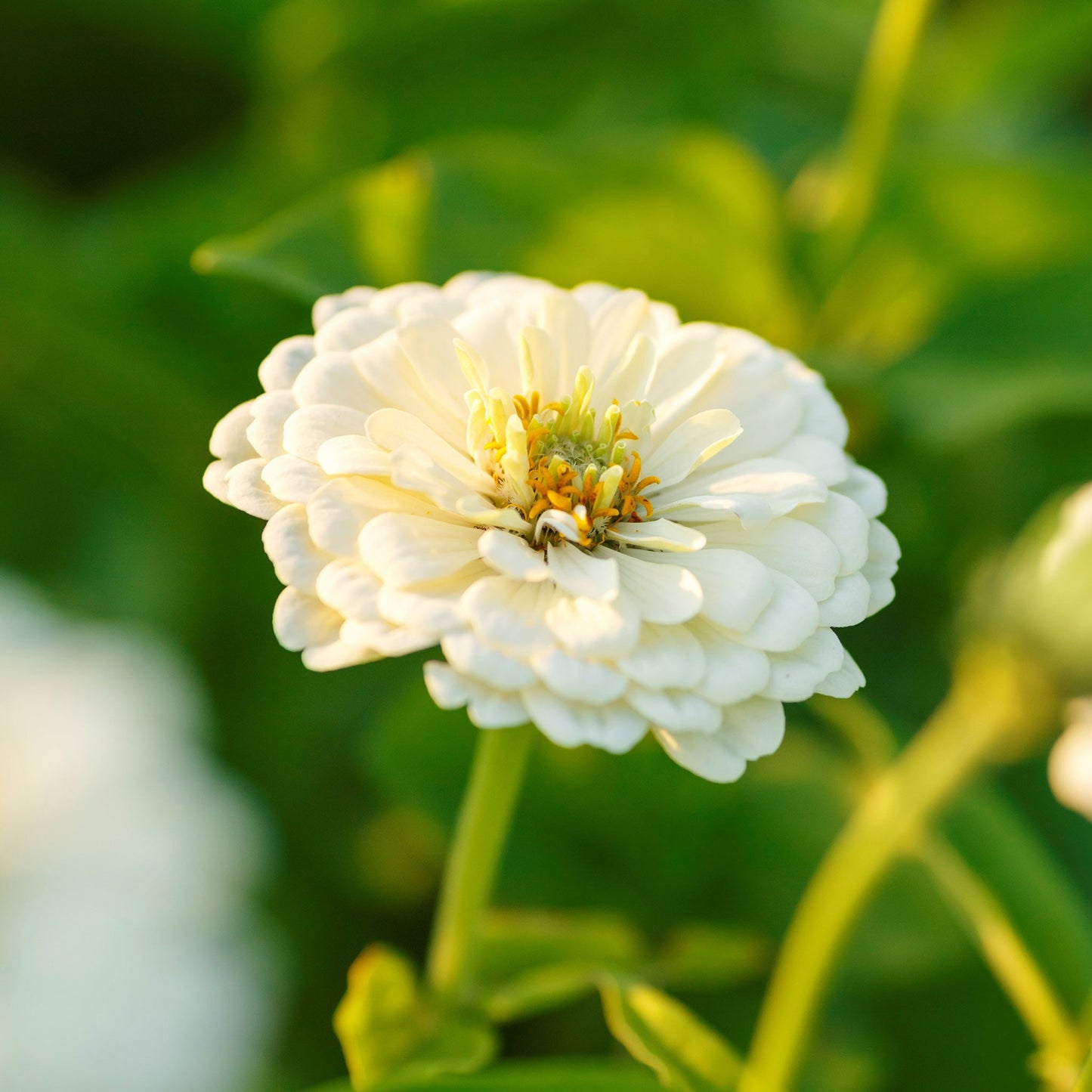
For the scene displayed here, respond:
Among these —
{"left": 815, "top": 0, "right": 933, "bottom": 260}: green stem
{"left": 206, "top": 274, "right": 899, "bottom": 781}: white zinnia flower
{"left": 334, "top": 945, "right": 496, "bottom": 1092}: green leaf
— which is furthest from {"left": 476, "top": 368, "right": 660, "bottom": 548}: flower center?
{"left": 815, "top": 0, "right": 933, "bottom": 260}: green stem

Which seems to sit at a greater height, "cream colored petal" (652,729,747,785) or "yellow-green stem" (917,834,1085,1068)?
"cream colored petal" (652,729,747,785)

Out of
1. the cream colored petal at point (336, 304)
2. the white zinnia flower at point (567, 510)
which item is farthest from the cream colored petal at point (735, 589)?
the cream colored petal at point (336, 304)

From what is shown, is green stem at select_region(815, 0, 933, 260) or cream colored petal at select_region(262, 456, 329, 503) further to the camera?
green stem at select_region(815, 0, 933, 260)

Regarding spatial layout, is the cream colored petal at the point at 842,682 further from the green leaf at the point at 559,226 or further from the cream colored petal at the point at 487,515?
the green leaf at the point at 559,226

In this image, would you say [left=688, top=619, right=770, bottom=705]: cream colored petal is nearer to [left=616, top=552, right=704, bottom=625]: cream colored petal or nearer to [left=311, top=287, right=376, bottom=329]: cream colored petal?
[left=616, top=552, right=704, bottom=625]: cream colored petal

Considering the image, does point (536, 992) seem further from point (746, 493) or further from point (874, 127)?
point (874, 127)

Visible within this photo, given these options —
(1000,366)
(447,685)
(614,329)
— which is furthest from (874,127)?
(447,685)

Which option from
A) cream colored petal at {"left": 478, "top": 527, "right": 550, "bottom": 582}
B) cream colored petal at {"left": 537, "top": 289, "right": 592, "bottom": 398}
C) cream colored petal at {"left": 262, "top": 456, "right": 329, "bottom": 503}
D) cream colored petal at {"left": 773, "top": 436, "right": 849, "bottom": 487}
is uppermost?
cream colored petal at {"left": 537, "top": 289, "right": 592, "bottom": 398}

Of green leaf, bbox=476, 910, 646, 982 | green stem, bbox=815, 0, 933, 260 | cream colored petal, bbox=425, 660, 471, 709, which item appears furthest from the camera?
green stem, bbox=815, 0, 933, 260
